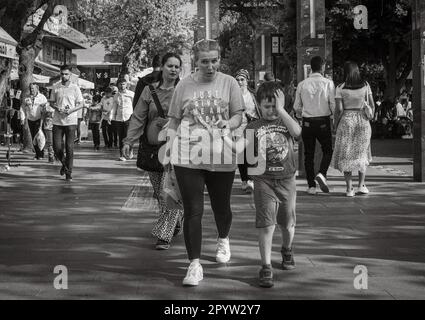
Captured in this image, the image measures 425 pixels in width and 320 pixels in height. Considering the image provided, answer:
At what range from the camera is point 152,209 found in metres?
9.66

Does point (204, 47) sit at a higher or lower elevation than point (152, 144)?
higher

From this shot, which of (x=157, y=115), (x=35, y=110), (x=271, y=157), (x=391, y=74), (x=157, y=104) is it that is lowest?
(x=271, y=157)

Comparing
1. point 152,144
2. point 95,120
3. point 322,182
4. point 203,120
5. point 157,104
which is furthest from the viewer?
point 95,120

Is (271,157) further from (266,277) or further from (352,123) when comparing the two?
(352,123)

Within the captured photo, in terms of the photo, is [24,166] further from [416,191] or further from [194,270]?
[194,270]

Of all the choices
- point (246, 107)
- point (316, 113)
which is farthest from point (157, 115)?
point (316, 113)

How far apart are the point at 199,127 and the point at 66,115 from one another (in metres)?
8.35

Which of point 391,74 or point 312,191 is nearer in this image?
point 312,191

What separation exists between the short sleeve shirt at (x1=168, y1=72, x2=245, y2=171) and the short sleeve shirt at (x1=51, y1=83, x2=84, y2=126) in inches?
321

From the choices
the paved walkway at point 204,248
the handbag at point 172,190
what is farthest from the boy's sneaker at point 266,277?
the handbag at point 172,190

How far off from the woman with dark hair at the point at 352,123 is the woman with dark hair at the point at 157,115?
13.5 feet

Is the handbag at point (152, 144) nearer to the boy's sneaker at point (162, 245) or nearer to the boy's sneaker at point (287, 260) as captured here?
the boy's sneaker at point (162, 245)

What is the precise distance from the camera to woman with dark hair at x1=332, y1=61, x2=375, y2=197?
11.4 metres

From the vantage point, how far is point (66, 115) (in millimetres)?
14211
